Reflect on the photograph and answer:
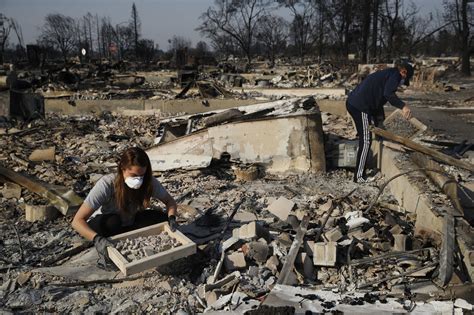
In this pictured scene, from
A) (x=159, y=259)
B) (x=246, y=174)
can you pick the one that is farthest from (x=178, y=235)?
(x=246, y=174)

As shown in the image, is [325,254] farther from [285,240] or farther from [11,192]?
[11,192]

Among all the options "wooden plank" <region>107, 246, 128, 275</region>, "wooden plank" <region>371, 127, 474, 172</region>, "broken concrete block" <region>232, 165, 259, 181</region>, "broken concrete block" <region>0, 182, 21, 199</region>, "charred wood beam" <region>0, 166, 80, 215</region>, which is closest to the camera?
"wooden plank" <region>107, 246, 128, 275</region>

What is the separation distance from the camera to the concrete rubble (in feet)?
10.8

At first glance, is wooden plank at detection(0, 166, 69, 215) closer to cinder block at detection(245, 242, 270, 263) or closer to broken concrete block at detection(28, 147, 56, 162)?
broken concrete block at detection(28, 147, 56, 162)

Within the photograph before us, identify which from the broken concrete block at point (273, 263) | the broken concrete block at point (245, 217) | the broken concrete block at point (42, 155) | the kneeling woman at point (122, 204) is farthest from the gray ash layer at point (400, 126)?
the broken concrete block at point (42, 155)

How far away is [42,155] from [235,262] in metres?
5.22

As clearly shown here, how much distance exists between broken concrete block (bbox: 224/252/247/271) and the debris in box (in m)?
0.45

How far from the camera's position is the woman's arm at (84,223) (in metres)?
3.55

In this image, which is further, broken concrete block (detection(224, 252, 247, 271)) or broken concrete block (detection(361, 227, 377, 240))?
broken concrete block (detection(361, 227, 377, 240))

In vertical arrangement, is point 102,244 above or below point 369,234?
above

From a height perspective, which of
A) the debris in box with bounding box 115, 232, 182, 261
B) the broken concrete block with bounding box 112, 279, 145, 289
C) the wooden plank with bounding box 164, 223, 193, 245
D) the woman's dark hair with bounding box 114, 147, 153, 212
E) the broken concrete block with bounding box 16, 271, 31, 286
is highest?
the woman's dark hair with bounding box 114, 147, 153, 212

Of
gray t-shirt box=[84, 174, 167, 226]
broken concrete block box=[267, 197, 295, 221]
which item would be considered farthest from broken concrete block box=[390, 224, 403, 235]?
gray t-shirt box=[84, 174, 167, 226]

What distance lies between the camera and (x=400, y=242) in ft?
12.5

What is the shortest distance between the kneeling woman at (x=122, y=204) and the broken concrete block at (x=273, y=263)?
0.89m
